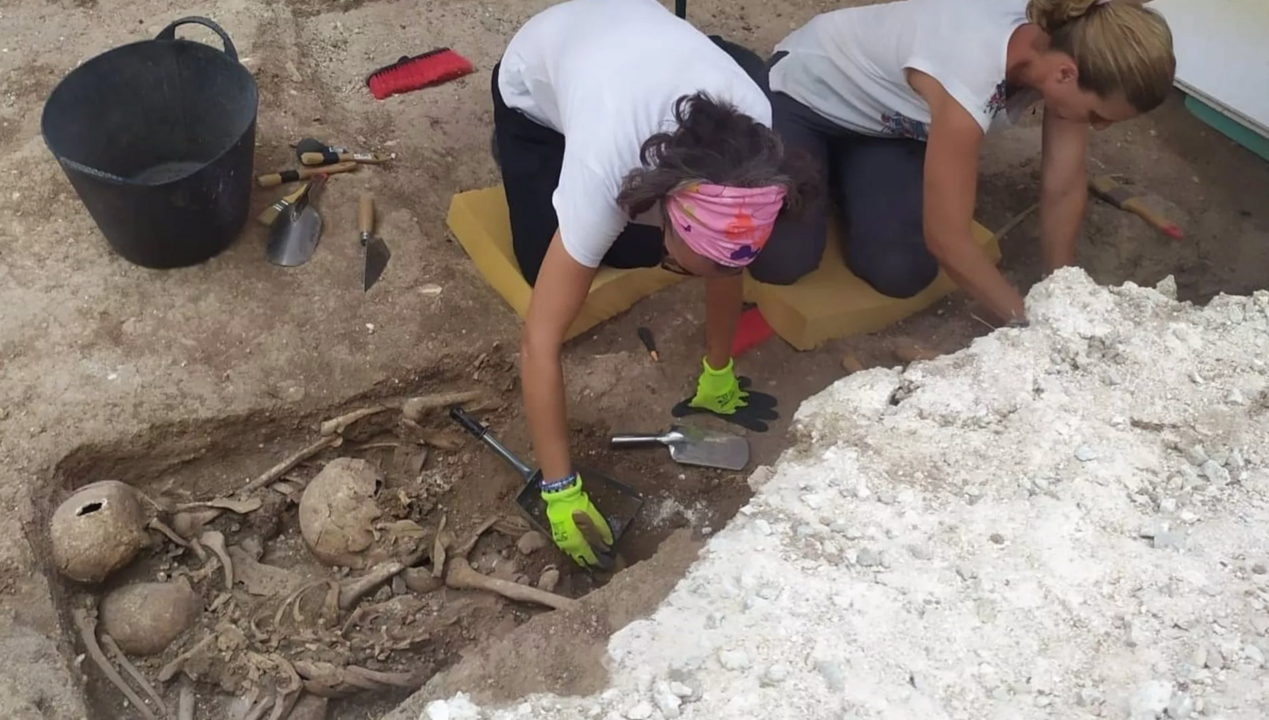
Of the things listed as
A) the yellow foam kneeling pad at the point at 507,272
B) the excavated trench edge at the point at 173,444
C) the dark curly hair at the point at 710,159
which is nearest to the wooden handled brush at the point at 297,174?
the yellow foam kneeling pad at the point at 507,272

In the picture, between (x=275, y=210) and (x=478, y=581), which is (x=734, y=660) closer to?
(x=478, y=581)

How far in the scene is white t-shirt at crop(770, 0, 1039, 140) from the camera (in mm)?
2330

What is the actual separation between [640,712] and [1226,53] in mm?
3257

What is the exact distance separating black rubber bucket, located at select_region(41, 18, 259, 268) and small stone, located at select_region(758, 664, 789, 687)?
1.97 meters

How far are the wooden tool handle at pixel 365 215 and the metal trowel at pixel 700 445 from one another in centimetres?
99

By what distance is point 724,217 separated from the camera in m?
1.81

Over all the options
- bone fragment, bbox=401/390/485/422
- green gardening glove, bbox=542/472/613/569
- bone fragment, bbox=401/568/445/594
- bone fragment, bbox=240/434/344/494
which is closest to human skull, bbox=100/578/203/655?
bone fragment, bbox=240/434/344/494

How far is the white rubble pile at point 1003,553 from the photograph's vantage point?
136cm

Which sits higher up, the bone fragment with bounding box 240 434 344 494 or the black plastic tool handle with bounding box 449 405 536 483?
the black plastic tool handle with bounding box 449 405 536 483

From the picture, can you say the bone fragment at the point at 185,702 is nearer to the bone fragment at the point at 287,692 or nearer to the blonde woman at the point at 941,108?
the bone fragment at the point at 287,692

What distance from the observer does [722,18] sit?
4.05 meters

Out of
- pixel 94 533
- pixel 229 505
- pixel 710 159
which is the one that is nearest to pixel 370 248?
pixel 229 505

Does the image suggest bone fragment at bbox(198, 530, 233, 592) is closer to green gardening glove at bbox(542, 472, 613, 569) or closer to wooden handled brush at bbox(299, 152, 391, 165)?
green gardening glove at bbox(542, 472, 613, 569)

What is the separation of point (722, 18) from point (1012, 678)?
3227 mm
